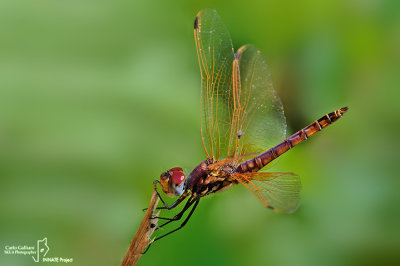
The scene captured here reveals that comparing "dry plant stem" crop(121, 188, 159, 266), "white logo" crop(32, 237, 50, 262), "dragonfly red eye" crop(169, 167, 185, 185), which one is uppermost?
"dragonfly red eye" crop(169, 167, 185, 185)

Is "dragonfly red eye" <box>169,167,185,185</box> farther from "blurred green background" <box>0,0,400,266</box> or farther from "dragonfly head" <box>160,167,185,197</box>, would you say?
"blurred green background" <box>0,0,400,266</box>

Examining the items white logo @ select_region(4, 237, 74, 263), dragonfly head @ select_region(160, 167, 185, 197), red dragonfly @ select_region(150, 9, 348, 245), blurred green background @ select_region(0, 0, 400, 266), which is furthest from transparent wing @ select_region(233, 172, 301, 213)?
white logo @ select_region(4, 237, 74, 263)

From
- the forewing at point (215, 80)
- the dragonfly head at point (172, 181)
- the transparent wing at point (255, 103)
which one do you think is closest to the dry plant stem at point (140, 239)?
the dragonfly head at point (172, 181)

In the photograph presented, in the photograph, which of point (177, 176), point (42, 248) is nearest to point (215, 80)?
point (177, 176)

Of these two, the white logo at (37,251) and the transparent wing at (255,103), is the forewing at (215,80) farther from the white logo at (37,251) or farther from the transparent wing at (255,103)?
the white logo at (37,251)

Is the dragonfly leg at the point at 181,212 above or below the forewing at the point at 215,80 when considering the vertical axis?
below
